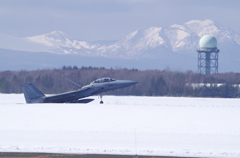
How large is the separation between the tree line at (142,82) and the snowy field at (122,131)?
2937cm

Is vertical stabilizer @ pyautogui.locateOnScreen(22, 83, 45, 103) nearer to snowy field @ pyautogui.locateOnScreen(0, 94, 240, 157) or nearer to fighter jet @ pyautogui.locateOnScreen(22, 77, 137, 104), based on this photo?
fighter jet @ pyautogui.locateOnScreen(22, 77, 137, 104)

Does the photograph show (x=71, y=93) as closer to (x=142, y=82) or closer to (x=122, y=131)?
(x=122, y=131)

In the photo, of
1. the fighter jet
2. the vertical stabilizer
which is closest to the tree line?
the fighter jet

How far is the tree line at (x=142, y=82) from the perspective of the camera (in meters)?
52.3

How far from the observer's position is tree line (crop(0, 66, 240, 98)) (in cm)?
5231

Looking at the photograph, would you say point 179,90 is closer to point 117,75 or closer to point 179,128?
point 117,75

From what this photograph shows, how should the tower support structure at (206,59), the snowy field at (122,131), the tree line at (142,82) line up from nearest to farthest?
the snowy field at (122,131) < the tree line at (142,82) < the tower support structure at (206,59)

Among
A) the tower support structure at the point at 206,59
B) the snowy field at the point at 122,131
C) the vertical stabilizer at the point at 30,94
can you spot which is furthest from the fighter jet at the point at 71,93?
the tower support structure at the point at 206,59

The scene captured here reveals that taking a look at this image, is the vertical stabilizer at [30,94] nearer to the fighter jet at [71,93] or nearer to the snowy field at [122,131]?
the fighter jet at [71,93]

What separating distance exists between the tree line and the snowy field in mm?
29371

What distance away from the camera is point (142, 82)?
61219 millimetres

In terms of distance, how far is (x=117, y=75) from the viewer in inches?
2557

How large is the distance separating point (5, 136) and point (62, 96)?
46.9 feet

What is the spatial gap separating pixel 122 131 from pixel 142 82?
44.4 metres
